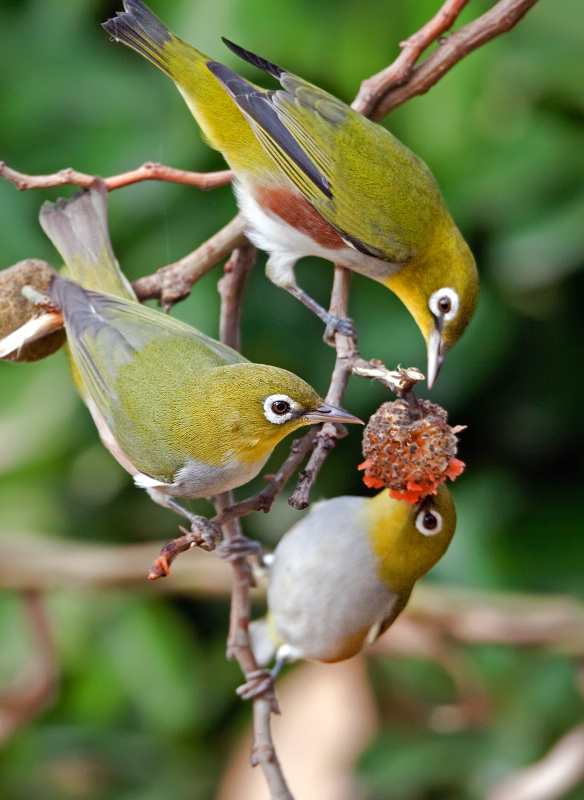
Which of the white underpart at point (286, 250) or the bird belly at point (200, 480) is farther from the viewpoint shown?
the white underpart at point (286, 250)

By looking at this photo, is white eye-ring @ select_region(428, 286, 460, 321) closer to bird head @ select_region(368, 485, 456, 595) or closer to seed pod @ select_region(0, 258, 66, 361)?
bird head @ select_region(368, 485, 456, 595)

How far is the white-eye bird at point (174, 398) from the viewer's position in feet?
5.72

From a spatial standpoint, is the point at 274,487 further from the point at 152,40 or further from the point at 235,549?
the point at 152,40

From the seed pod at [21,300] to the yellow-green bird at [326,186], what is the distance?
0.56m

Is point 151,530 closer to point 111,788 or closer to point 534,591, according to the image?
point 111,788

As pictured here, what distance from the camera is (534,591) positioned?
157 inches

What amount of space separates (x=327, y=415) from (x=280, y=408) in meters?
0.10

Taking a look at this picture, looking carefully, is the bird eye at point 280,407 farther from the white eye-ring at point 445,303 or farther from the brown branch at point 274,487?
the white eye-ring at point 445,303

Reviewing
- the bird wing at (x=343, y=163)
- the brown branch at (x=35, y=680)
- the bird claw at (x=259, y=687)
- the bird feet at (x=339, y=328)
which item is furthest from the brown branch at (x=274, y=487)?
the brown branch at (x=35, y=680)

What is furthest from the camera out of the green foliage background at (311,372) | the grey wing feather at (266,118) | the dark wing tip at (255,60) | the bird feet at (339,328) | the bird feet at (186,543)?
the green foliage background at (311,372)

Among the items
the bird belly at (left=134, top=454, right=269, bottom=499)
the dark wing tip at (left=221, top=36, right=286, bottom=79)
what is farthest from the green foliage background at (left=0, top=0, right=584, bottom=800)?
the bird belly at (left=134, top=454, right=269, bottom=499)

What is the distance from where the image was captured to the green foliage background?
376cm

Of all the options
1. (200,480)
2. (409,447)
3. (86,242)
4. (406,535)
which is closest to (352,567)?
(406,535)

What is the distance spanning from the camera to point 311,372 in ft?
12.8
